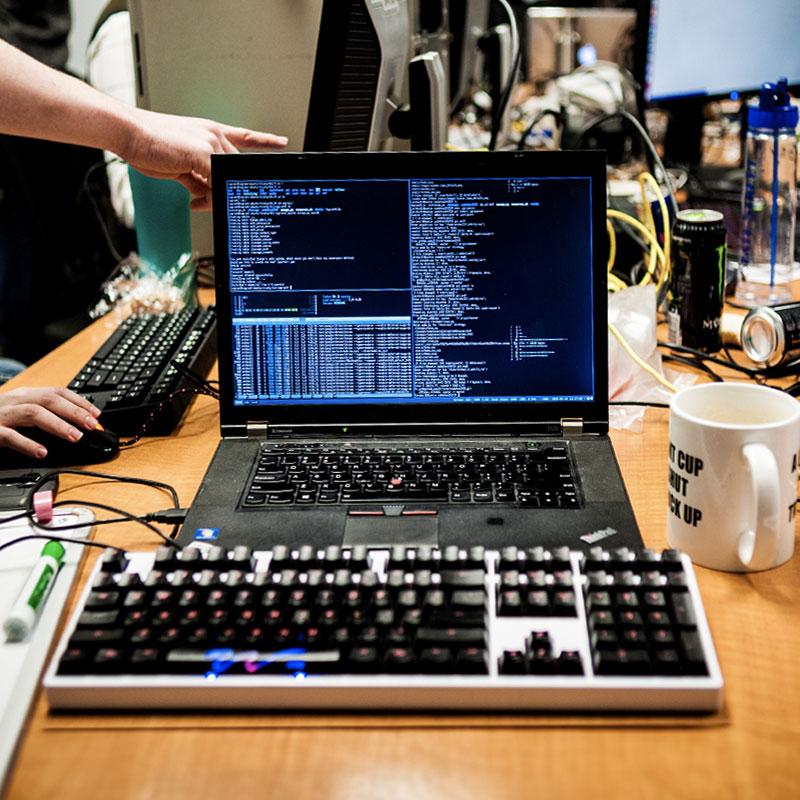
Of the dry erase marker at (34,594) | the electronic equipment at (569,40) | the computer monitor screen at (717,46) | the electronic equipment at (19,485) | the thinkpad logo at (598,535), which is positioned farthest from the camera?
the electronic equipment at (569,40)

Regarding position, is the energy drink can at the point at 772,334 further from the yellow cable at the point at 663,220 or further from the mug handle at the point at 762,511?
the mug handle at the point at 762,511

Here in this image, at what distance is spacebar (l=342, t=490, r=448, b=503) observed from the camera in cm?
89

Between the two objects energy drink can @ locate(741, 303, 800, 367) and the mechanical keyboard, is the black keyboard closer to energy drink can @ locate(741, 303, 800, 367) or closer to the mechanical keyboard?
the mechanical keyboard

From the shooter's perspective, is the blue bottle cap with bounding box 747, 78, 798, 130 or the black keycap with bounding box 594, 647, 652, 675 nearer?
the black keycap with bounding box 594, 647, 652, 675

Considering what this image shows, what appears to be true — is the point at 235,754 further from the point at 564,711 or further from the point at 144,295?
the point at 144,295

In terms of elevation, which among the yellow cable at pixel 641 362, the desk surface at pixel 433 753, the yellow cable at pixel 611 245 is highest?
the yellow cable at pixel 611 245

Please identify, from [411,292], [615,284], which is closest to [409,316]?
[411,292]

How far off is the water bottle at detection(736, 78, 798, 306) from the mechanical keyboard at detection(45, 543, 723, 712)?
33.7 inches

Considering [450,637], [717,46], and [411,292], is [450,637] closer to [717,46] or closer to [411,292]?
[411,292]

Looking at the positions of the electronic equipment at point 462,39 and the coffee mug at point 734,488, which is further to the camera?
the electronic equipment at point 462,39

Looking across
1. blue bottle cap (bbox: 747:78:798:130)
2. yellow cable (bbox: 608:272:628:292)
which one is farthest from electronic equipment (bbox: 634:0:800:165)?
yellow cable (bbox: 608:272:628:292)

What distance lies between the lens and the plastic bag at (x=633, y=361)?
110 centimetres

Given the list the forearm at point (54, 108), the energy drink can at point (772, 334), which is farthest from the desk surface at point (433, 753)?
the forearm at point (54, 108)

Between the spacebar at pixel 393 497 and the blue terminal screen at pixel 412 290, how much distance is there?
128 millimetres
